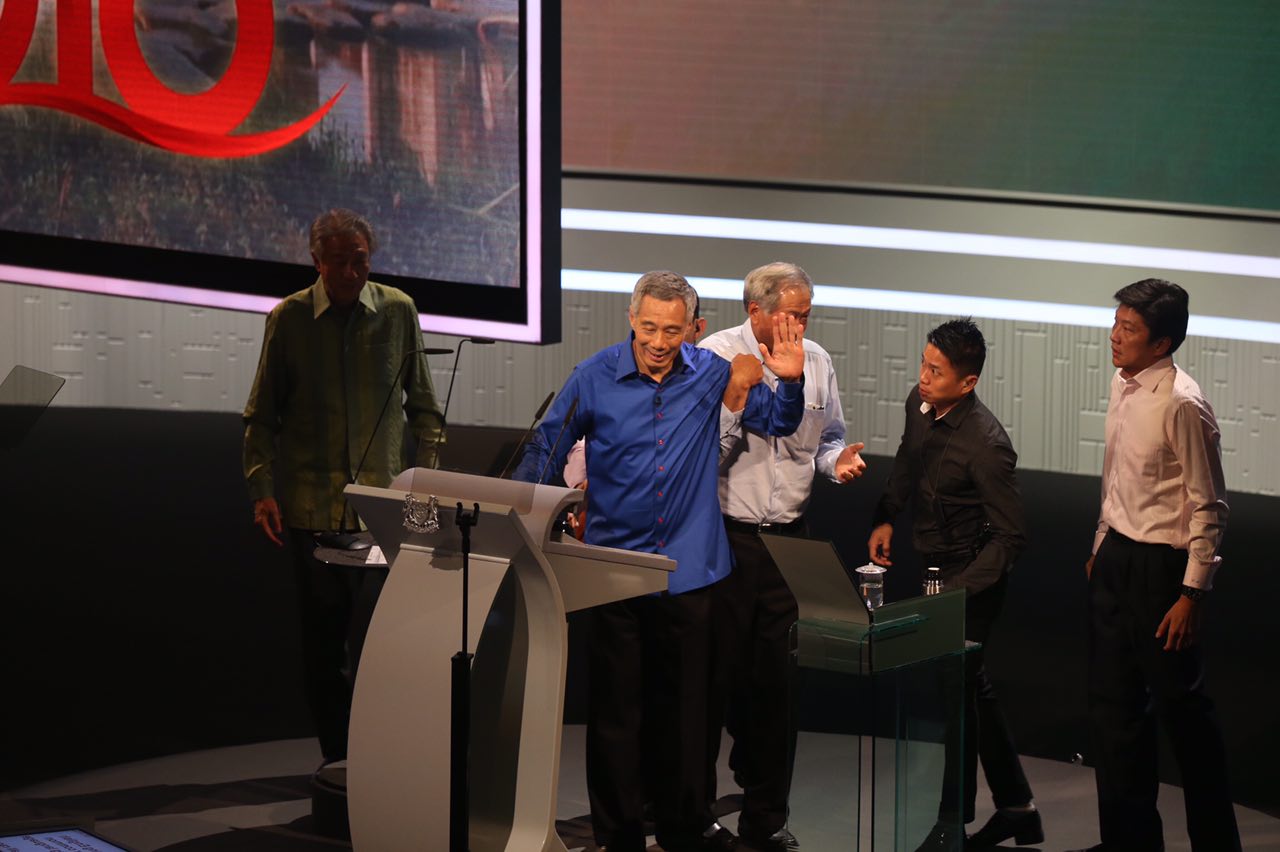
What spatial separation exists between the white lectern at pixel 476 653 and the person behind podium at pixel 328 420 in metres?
1.17

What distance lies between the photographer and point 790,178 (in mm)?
7125

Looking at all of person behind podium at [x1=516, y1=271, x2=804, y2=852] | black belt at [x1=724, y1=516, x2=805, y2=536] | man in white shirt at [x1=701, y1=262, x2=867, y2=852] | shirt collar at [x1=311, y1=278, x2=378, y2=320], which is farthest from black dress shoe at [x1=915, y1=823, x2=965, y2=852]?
shirt collar at [x1=311, y1=278, x2=378, y2=320]

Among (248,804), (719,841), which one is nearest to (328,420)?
(248,804)

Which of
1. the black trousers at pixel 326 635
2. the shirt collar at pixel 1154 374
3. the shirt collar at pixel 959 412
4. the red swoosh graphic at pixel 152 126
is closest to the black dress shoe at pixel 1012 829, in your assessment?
the shirt collar at pixel 959 412

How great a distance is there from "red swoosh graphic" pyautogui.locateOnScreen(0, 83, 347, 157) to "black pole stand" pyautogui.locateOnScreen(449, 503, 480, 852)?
10.1 feet

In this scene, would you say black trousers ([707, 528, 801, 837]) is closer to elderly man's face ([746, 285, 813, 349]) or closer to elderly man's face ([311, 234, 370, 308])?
elderly man's face ([746, 285, 813, 349])

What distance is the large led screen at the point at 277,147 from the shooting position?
5594 mm

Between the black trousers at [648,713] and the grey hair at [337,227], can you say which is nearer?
the black trousers at [648,713]

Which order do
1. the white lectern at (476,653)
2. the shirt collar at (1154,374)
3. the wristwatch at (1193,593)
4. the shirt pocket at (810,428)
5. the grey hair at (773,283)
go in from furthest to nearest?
the shirt pocket at (810,428) < the grey hair at (773,283) < the shirt collar at (1154,374) < the wristwatch at (1193,593) < the white lectern at (476,653)

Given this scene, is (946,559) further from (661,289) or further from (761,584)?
(661,289)

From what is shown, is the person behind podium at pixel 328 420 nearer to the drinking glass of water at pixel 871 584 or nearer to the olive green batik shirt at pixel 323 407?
the olive green batik shirt at pixel 323 407

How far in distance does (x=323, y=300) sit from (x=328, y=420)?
35 centimetres

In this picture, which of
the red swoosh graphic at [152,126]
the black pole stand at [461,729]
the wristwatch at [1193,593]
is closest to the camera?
the black pole stand at [461,729]

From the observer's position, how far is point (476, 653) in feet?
12.0
